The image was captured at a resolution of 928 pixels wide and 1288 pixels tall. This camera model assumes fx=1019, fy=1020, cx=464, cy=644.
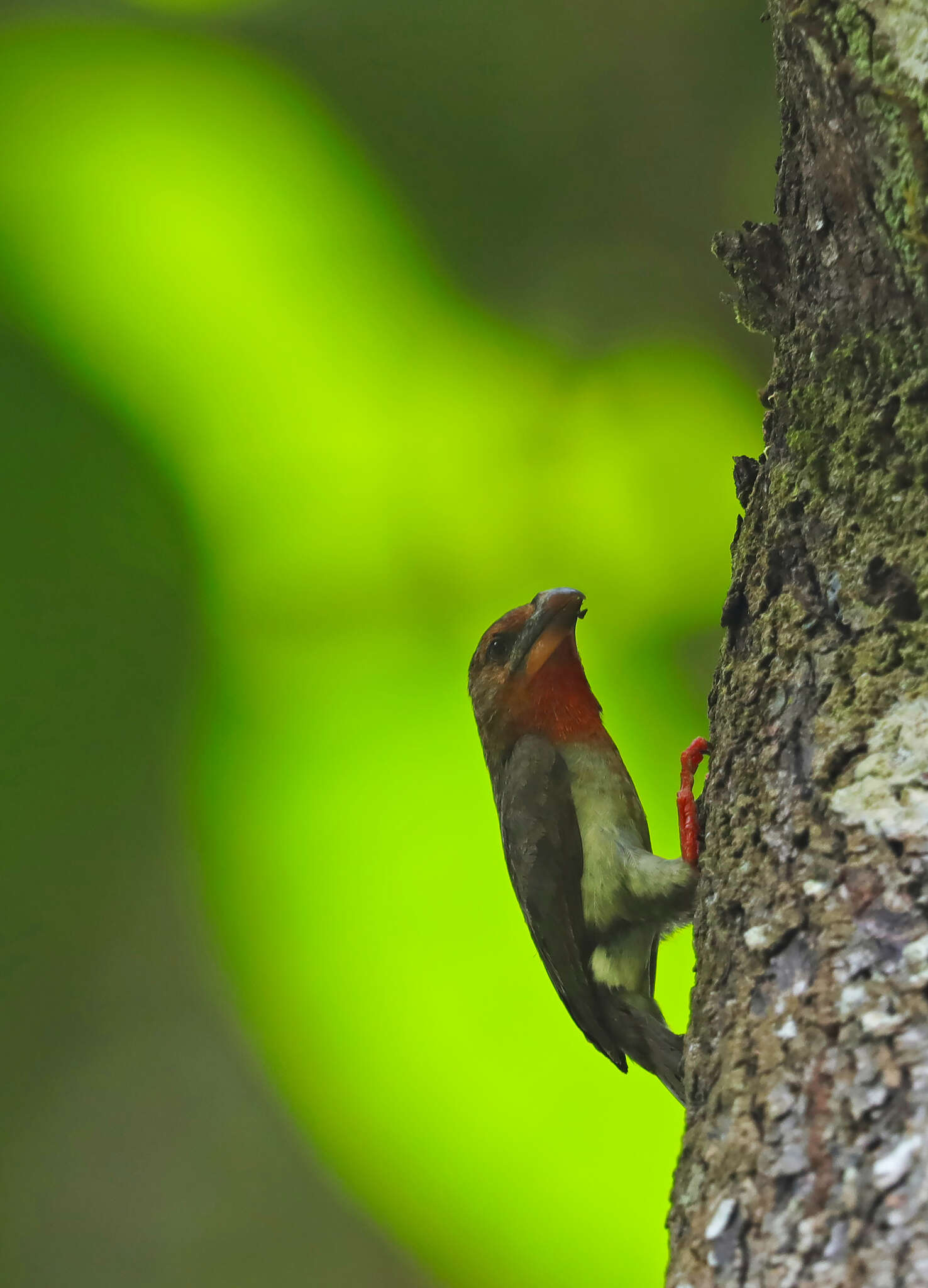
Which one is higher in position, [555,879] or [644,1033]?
[555,879]

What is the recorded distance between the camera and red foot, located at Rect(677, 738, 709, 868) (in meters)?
2.05

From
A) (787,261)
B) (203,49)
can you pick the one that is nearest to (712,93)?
(203,49)

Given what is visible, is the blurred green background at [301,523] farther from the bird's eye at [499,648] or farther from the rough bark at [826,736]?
the rough bark at [826,736]

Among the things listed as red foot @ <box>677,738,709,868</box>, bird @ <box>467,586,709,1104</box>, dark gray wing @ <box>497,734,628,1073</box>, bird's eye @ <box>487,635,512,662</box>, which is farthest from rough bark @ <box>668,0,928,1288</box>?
bird's eye @ <box>487,635,512,662</box>

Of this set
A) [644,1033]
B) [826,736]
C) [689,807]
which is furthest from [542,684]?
[826,736]

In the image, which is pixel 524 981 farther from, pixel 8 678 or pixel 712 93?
pixel 712 93

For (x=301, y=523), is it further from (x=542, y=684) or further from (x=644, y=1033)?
(x=644, y=1033)

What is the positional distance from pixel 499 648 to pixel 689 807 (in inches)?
30.3

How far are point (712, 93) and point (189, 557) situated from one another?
2.70 metres

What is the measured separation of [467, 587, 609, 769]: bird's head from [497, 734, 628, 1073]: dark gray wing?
0.43 feet

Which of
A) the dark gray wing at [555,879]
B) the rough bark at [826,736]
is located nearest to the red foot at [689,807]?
the dark gray wing at [555,879]

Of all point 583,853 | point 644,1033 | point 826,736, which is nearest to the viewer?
point 826,736

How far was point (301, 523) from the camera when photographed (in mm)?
4082

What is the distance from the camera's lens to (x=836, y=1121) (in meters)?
0.98
